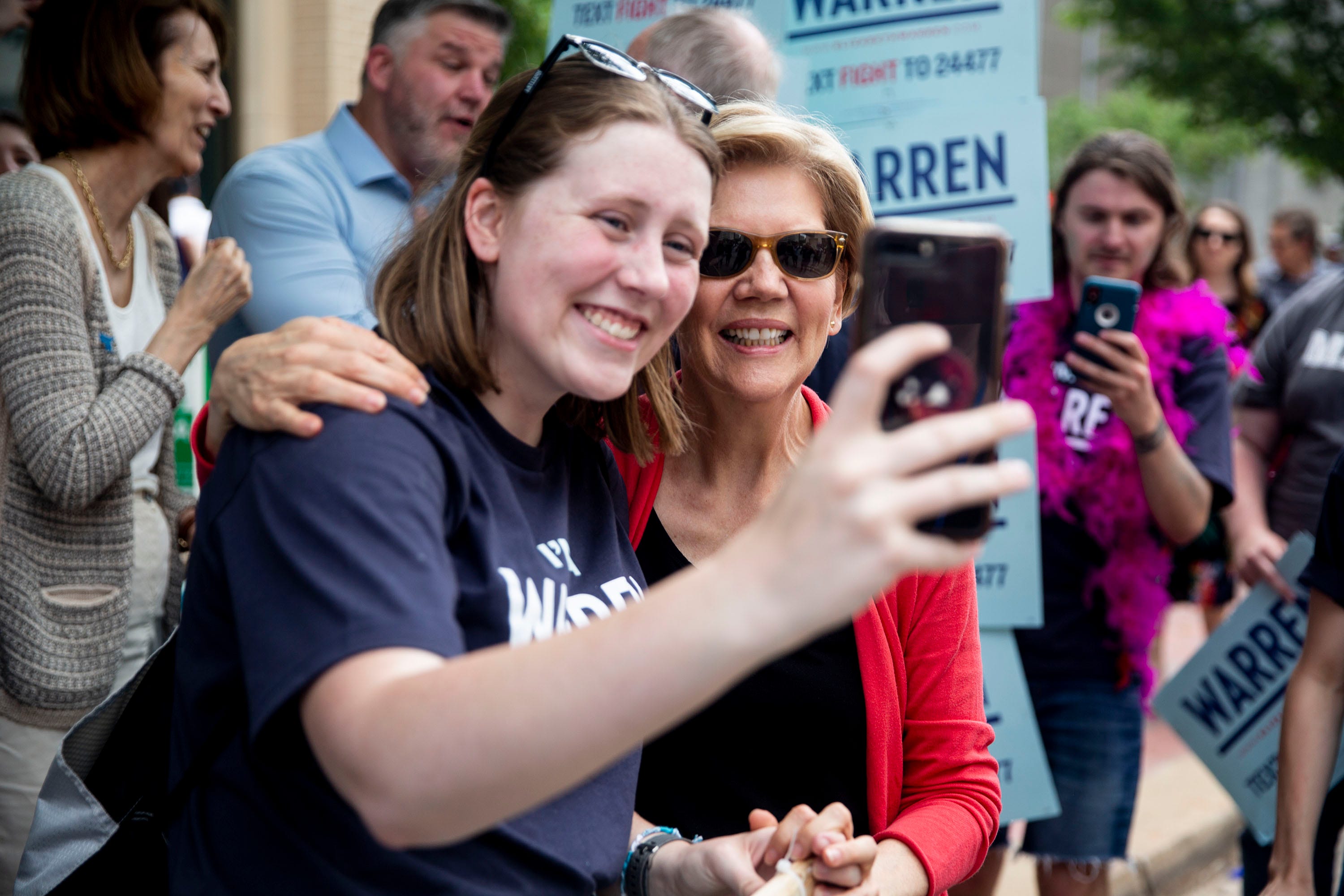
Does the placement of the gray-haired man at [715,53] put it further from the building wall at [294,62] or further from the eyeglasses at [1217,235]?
the eyeglasses at [1217,235]

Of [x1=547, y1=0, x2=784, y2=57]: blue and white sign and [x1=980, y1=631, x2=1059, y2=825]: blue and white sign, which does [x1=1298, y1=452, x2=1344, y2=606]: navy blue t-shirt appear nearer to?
[x1=980, y1=631, x2=1059, y2=825]: blue and white sign

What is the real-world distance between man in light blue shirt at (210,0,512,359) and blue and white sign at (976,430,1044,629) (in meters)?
1.58

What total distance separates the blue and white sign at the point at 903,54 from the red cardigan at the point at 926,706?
65.7 inches

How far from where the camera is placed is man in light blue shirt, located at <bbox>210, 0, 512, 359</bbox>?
2762mm

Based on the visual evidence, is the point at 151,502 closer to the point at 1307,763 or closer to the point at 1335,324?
the point at 1307,763

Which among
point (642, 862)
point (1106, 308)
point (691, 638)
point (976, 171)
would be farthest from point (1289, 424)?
point (691, 638)

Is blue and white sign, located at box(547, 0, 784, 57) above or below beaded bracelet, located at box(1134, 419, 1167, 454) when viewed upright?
above

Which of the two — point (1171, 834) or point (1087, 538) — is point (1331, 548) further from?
point (1171, 834)

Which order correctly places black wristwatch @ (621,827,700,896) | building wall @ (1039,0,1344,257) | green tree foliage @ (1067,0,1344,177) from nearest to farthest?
1. black wristwatch @ (621,827,700,896)
2. green tree foliage @ (1067,0,1344,177)
3. building wall @ (1039,0,1344,257)

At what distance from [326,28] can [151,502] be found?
3979 mm

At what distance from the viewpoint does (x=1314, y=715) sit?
2.27 m

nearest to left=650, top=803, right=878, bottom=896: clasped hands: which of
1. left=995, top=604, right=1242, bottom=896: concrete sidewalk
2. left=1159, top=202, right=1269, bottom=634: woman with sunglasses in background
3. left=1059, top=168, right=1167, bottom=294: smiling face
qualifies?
left=1059, top=168, right=1167, bottom=294: smiling face

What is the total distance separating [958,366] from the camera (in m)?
1.12

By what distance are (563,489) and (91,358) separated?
4.08ft
